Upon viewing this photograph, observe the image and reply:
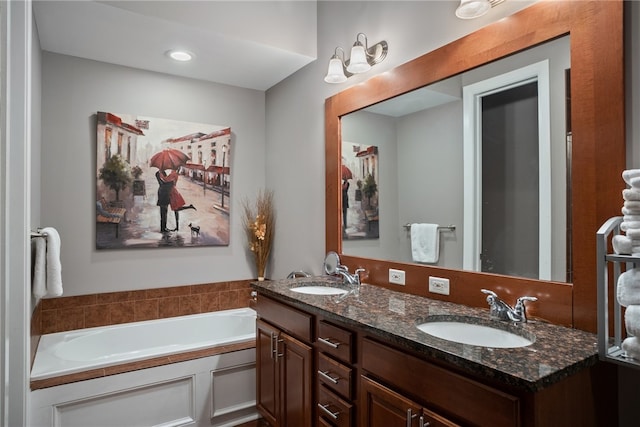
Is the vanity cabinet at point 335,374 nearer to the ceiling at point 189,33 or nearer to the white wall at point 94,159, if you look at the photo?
the white wall at point 94,159

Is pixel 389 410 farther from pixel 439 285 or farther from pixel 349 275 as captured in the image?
pixel 349 275

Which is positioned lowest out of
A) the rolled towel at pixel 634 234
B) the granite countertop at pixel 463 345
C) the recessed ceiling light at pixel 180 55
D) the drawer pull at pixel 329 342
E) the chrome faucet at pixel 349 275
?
the drawer pull at pixel 329 342

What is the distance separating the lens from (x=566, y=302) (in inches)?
54.6

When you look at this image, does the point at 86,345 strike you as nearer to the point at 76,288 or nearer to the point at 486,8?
the point at 76,288

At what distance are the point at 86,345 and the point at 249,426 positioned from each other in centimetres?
124

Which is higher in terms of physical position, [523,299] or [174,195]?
[174,195]

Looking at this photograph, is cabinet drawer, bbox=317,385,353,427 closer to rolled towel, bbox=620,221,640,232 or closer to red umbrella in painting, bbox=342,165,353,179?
rolled towel, bbox=620,221,640,232

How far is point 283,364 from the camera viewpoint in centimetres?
206

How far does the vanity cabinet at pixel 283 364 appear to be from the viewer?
1.85 meters

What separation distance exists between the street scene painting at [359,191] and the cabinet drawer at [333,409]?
945 mm

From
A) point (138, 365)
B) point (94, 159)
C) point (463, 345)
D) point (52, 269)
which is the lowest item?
point (138, 365)

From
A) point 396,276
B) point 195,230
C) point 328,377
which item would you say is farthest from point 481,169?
point 195,230

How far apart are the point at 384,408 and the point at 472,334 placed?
44 cm

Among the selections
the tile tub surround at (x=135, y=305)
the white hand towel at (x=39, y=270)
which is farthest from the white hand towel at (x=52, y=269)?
the tile tub surround at (x=135, y=305)
